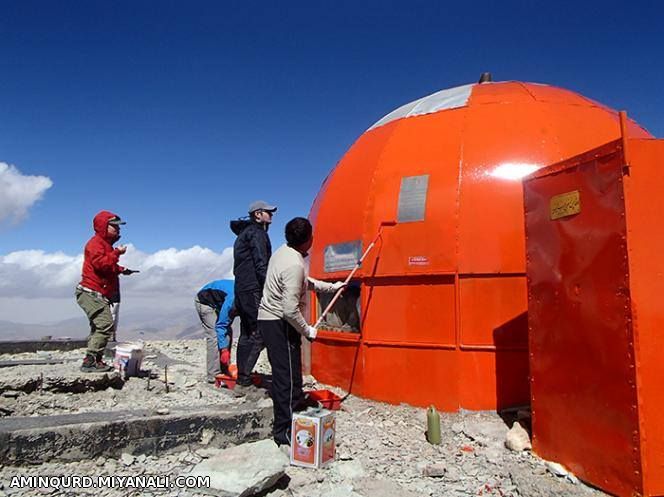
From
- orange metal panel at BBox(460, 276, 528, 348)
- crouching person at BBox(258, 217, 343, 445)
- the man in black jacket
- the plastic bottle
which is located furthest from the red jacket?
orange metal panel at BBox(460, 276, 528, 348)

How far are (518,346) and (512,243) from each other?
128cm

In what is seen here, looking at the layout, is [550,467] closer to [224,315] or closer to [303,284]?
[303,284]

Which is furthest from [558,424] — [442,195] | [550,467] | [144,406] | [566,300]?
[144,406]

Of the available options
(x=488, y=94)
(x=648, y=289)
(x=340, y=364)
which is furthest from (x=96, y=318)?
(x=488, y=94)

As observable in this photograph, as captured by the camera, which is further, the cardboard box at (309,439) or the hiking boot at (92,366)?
the hiking boot at (92,366)

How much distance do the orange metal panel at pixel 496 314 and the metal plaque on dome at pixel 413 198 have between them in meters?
1.21

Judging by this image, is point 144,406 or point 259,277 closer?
point 144,406

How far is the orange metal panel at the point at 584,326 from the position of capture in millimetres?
3830

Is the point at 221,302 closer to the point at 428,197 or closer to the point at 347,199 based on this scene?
the point at 347,199

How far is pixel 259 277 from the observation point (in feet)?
19.0

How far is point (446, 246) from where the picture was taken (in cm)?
629

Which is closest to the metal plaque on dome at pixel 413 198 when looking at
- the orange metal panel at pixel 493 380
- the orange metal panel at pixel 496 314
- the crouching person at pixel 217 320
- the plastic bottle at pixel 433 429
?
the orange metal panel at pixel 496 314

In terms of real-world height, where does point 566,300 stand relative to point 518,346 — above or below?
above

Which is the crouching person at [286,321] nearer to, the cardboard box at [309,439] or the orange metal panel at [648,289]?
the cardboard box at [309,439]
